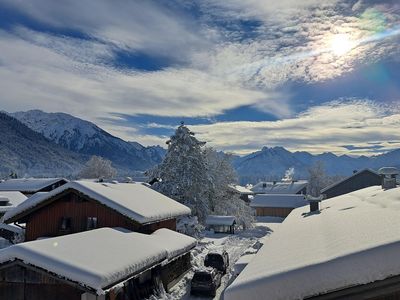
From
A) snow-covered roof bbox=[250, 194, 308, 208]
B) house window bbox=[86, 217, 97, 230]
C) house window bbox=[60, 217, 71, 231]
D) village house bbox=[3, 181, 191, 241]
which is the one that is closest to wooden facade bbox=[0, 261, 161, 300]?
village house bbox=[3, 181, 191, 241]

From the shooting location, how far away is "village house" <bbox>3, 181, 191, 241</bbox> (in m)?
24.3

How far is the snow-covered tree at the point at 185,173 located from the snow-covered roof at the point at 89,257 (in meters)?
28.4

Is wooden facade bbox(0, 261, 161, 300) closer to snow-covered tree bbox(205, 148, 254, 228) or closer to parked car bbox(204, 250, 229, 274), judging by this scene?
parked car bbox(204, 250, 229, 274)

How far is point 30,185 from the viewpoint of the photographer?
7519 centimetres

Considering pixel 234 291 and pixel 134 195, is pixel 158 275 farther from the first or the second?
pixel 234 291

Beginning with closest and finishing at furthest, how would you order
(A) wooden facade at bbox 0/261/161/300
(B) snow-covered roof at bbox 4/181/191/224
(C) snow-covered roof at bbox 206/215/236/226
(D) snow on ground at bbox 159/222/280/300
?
(A) wooden facade at bbox 0/261/161/300, (D) snow on ground at bbox 159/222/280/300, (B) snow-covered roof at bbox 4/181/191/224, (C) snow-covered roof at bbox 206/215/236/226

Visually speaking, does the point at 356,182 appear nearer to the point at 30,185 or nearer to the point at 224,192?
the point at 224,192

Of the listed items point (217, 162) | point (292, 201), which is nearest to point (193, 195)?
point (217, 162)

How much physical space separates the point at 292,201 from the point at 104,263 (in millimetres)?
64723

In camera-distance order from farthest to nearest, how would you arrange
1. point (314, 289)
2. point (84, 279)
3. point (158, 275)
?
point (158, 275)
point (84, 279)
point (314, 289)

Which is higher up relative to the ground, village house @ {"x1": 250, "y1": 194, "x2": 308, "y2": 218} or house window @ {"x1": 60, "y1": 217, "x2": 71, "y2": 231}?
house window @ {"x1": 60, "y1": 217, "x2": 71, "y2": 231}

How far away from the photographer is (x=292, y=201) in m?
75.7

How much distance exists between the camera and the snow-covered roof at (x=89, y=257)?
1399 cm

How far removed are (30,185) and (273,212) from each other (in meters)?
49.1
